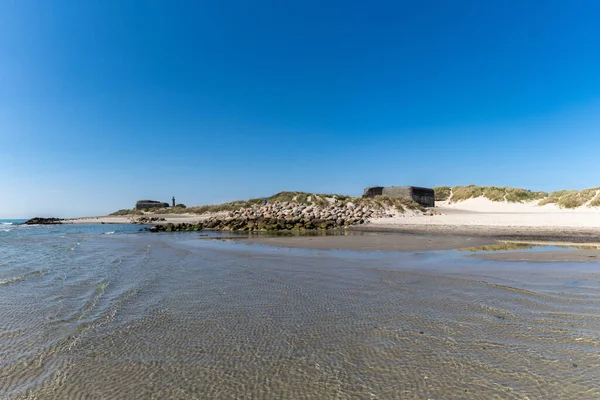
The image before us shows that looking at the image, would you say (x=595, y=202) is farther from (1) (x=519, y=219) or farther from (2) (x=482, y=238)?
(2) (x=482, y=238)

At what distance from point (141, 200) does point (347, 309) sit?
99857 mm

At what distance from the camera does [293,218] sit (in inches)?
1249

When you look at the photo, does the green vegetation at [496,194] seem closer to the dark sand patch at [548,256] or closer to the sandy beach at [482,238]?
the sandy beach at [482,238]

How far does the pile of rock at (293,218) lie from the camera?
2866cm

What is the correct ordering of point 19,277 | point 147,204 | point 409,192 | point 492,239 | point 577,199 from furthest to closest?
point 147,204 < point 409,192 < point 577,199 < point 492,239 < point 19,277

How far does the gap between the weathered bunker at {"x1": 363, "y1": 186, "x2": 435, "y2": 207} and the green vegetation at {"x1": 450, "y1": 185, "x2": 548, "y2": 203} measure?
28.8 feet

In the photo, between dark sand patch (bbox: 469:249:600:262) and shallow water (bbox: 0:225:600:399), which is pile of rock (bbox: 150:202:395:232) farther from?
shallow water (bbox: 0:225:600:399)

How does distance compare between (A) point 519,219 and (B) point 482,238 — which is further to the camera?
(A) point 519,219

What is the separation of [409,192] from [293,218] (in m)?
21.5

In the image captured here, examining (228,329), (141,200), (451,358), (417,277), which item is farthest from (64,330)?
(141,200)

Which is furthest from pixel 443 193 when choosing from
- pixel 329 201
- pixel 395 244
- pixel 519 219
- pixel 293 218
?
pixel 395 244

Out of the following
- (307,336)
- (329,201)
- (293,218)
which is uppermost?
(329,201)

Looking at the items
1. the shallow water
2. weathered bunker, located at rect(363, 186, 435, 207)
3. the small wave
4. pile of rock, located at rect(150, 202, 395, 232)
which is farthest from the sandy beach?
weathered bunker, located at rect(363, 186, 435, 207)

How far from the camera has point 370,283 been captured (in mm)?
6820
